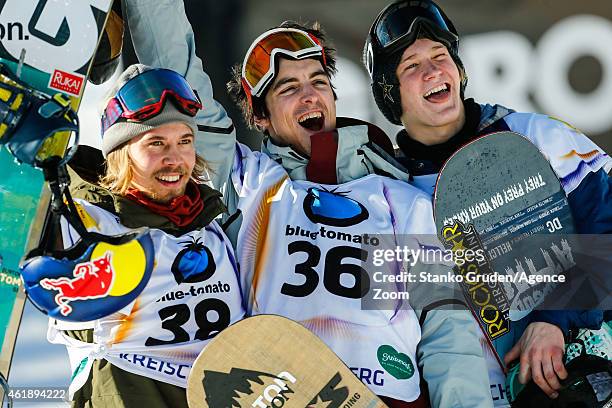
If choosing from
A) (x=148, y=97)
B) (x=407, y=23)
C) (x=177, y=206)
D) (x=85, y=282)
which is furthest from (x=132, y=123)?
(x=407, y=23)

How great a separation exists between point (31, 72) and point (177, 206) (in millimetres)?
539

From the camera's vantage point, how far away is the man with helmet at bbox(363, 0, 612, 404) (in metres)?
2.88

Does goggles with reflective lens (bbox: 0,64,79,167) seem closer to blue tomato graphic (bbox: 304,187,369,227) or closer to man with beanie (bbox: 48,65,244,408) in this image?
man with beanie (bbox: 48,65,244,408)

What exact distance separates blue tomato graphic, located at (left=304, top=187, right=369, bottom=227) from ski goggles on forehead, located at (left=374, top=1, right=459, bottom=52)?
2.13 ft

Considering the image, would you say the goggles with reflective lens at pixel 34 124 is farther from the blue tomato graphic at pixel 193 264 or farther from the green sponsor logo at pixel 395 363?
the green sponsor logo at pixel 395 363

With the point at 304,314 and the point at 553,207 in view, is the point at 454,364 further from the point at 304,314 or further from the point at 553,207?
the point at 553,207

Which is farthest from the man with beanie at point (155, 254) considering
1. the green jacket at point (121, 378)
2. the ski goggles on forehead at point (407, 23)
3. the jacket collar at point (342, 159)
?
the ski goggles on forehead at point (407, 23)

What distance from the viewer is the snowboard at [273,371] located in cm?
228

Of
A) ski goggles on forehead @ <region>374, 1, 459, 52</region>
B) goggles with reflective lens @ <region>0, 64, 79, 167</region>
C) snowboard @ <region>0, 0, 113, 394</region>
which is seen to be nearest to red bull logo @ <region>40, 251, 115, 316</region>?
goggles with reflective lens @ <region>0, 64, 79, 167</region>

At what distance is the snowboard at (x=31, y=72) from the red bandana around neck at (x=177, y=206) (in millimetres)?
262

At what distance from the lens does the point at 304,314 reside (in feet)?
8.23

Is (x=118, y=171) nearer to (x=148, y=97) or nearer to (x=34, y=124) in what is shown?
(x=148, y=97)

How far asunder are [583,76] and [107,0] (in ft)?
7.67

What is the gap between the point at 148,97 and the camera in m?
2.38
